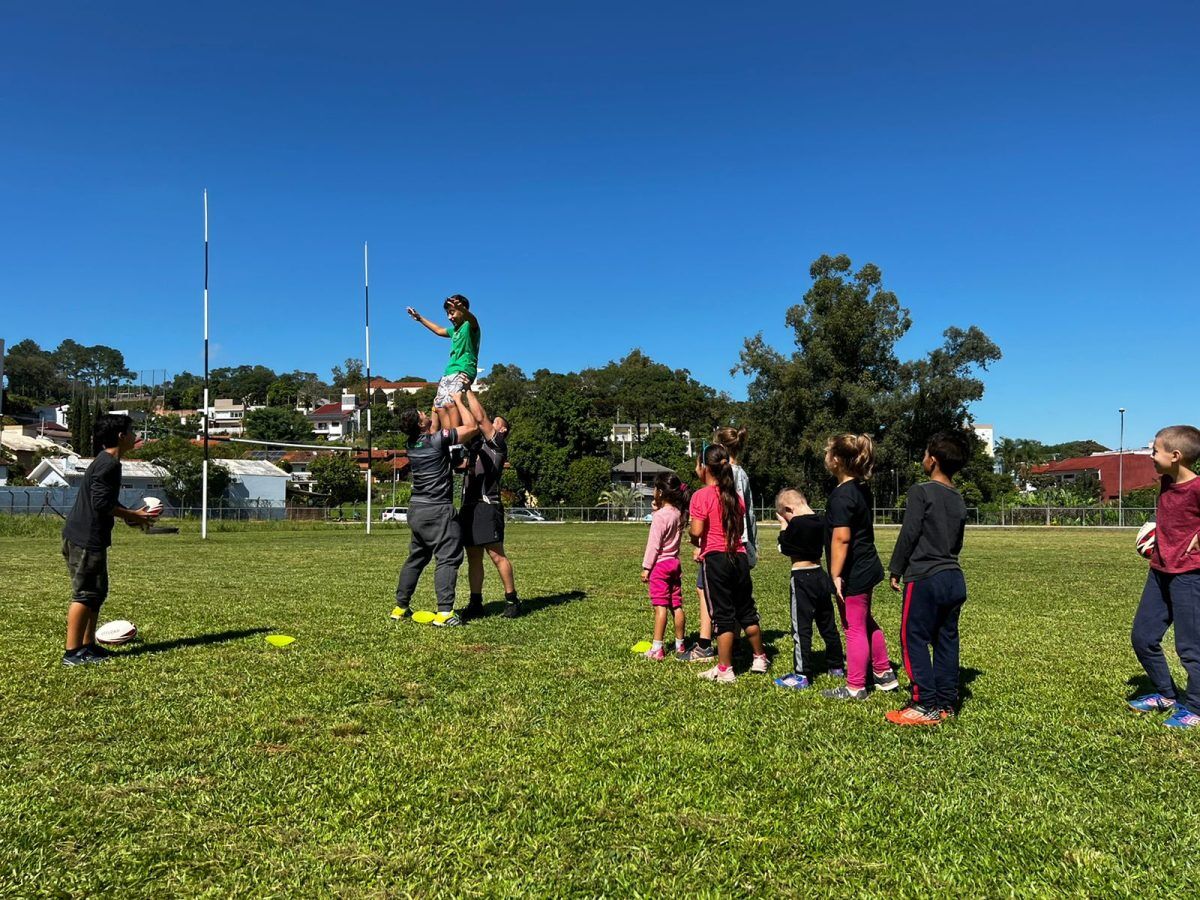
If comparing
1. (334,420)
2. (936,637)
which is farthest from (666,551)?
(334,420)

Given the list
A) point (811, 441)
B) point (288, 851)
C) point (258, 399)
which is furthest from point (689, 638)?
point (258, 399)

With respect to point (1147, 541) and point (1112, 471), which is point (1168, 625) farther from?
point (1112, 471)

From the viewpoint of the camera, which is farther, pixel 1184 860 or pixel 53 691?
pixel 53 691

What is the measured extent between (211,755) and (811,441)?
51.0m

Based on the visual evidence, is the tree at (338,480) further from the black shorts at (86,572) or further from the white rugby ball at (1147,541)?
the white rugby ball at (1147,541)

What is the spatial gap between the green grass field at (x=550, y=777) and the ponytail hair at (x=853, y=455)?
1.49 metres

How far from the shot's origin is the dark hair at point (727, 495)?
5.76 m

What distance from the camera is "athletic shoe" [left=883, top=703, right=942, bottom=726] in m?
4.61

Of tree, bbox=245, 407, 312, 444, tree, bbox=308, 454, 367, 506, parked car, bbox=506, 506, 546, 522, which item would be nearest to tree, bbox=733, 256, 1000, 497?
parked car, bbox=506, 506, 546, 522

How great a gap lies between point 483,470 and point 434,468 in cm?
60

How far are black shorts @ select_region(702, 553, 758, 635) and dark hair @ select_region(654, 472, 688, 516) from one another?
1.13m

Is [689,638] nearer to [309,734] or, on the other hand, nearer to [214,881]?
[309,734]

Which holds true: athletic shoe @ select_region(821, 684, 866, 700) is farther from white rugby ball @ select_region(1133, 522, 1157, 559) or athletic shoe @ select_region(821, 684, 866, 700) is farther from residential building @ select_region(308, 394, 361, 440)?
residential building @ select_region(308, 394, 361, 440)

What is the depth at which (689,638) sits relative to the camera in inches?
291
